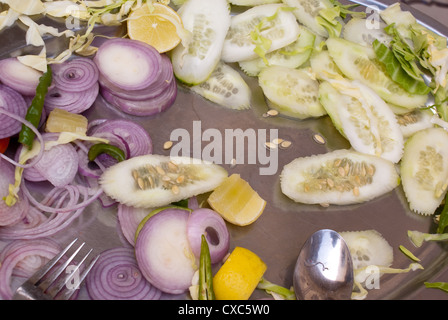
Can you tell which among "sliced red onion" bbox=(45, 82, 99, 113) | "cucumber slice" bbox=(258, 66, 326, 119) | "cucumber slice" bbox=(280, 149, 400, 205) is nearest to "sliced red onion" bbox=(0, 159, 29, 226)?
"sliced red onion" bbox=(45, 82, 99, 113)

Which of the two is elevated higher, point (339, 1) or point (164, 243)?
point (339, 1)

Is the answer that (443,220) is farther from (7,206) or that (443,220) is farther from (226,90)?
(7,206)

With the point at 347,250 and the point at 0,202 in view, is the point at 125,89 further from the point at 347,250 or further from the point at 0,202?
the point at 347,250

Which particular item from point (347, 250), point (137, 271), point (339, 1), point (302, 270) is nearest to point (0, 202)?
point (137, 271)

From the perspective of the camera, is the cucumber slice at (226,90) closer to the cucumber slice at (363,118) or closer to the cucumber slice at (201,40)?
the cucumber slice at (201,40)

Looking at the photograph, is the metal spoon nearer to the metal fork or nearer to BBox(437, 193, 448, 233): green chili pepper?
BBox(437, 193, 448, 233): green chili pepper
